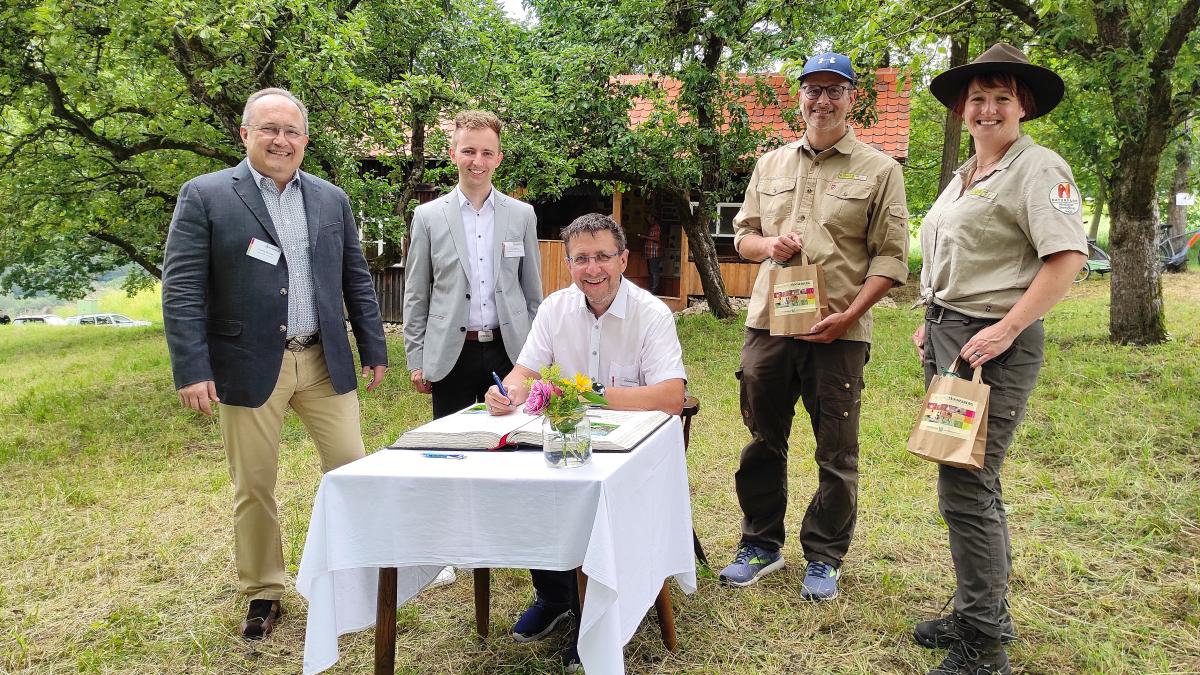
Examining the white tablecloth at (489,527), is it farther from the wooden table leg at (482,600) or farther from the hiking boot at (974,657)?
the hiking boot at (974,657)

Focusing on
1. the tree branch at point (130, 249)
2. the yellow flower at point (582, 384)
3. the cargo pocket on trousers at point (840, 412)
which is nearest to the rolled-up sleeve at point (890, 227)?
the cargo pocket on trousers at point (840, 412)

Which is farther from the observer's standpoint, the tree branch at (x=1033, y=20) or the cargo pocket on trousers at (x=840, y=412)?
the tree branch at (x=1033, y=20)

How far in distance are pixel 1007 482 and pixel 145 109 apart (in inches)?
338

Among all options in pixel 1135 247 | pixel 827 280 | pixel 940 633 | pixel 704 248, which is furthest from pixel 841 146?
pixel 704 248

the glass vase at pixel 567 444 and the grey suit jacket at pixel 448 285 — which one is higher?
the grey suit jacket at pixel 448 285

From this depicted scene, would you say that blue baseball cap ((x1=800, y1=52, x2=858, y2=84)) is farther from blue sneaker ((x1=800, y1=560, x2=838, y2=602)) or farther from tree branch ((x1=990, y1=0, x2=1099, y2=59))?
tree branch ((x1=990, y1=0, x2=1099, y2=59))

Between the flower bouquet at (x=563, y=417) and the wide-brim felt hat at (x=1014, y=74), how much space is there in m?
1.63

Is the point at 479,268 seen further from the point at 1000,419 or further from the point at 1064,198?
the point at 1064,198

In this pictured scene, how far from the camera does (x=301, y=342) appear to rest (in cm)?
312

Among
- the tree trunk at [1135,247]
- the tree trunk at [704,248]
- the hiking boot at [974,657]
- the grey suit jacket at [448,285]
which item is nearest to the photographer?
the hiking boot at [974,657]

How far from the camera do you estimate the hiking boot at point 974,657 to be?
8.43 feet

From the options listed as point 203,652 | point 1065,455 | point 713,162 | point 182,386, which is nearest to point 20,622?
point 203,652

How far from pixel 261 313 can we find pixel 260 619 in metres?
1.23

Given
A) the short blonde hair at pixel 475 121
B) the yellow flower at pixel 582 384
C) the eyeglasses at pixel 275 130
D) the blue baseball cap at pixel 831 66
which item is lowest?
the yellow flower at pixel 582 384
